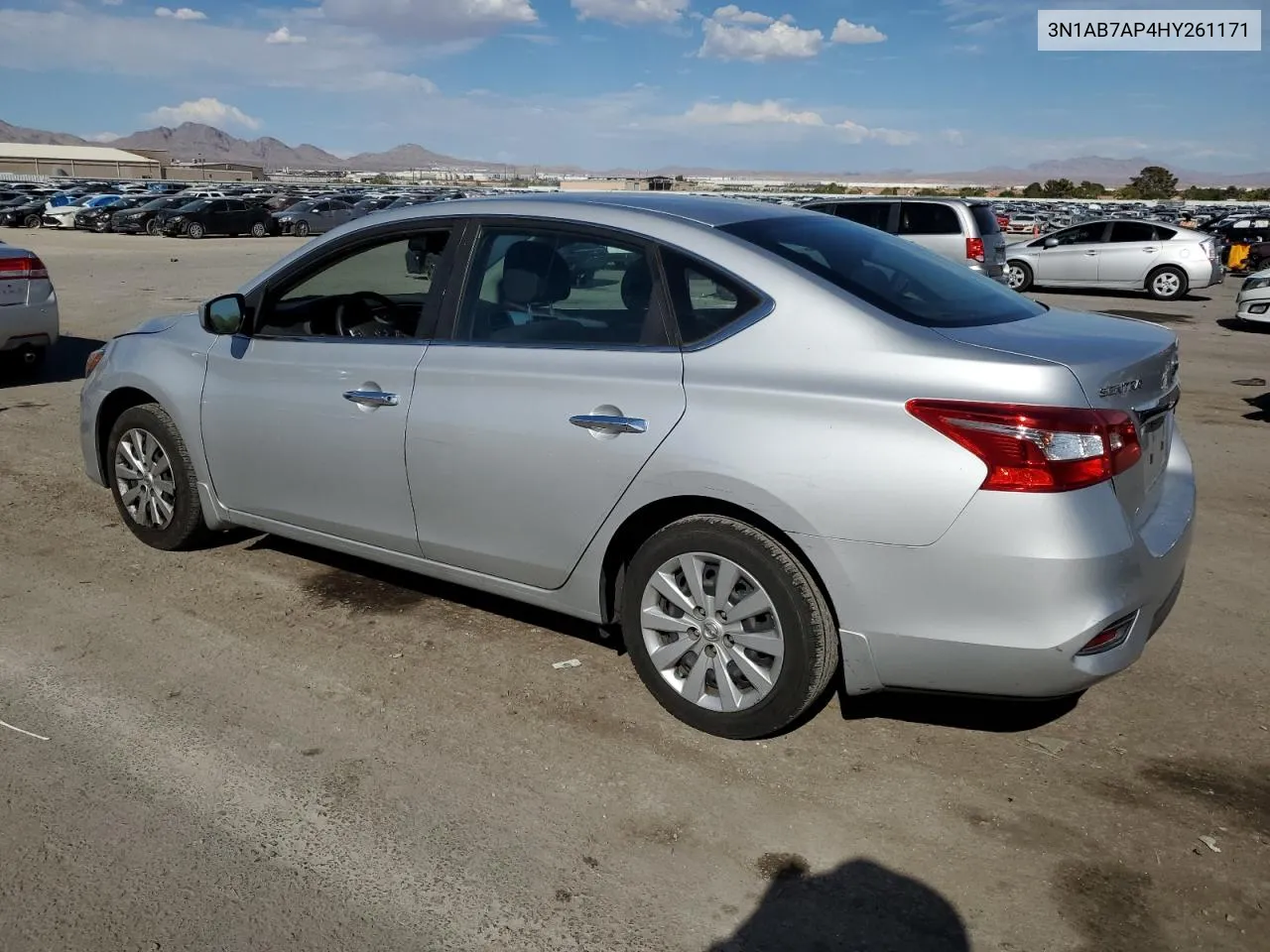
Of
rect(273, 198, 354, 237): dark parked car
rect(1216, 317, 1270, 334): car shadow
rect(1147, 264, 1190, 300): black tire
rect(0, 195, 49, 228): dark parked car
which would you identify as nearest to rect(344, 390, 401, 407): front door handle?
rect(1216, 317, 1270, 334): car shadow

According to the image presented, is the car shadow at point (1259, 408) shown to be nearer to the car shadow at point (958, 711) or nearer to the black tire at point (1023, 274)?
the car shadow at point (958, 711)

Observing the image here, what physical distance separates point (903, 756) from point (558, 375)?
1738mm

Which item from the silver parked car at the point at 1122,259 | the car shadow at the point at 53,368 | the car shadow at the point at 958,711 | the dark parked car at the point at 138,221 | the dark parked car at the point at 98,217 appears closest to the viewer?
the car shadow at the point at 958,711

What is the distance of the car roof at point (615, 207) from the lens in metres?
4.01

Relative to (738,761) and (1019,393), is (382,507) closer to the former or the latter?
(738,761)

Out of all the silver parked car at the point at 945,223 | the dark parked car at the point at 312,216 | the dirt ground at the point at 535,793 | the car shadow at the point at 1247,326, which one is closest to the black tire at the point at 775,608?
the dirt ground at the point at 535,793

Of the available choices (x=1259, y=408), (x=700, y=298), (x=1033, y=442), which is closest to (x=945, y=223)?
(x=1259, y=408)

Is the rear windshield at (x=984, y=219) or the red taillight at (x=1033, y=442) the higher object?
the rear windshield at (x=984, y=219)

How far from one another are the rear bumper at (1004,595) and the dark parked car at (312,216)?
142 ft

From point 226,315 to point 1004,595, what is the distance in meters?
3.47

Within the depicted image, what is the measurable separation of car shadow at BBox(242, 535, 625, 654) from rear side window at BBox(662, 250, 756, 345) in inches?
55.5

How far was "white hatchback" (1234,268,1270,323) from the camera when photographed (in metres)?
15.0

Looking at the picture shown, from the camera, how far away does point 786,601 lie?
345cm

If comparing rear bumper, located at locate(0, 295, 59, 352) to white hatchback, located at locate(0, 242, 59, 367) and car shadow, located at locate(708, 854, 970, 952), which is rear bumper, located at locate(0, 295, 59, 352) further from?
car shadow, located at locate(708, 854, 970, 952)
